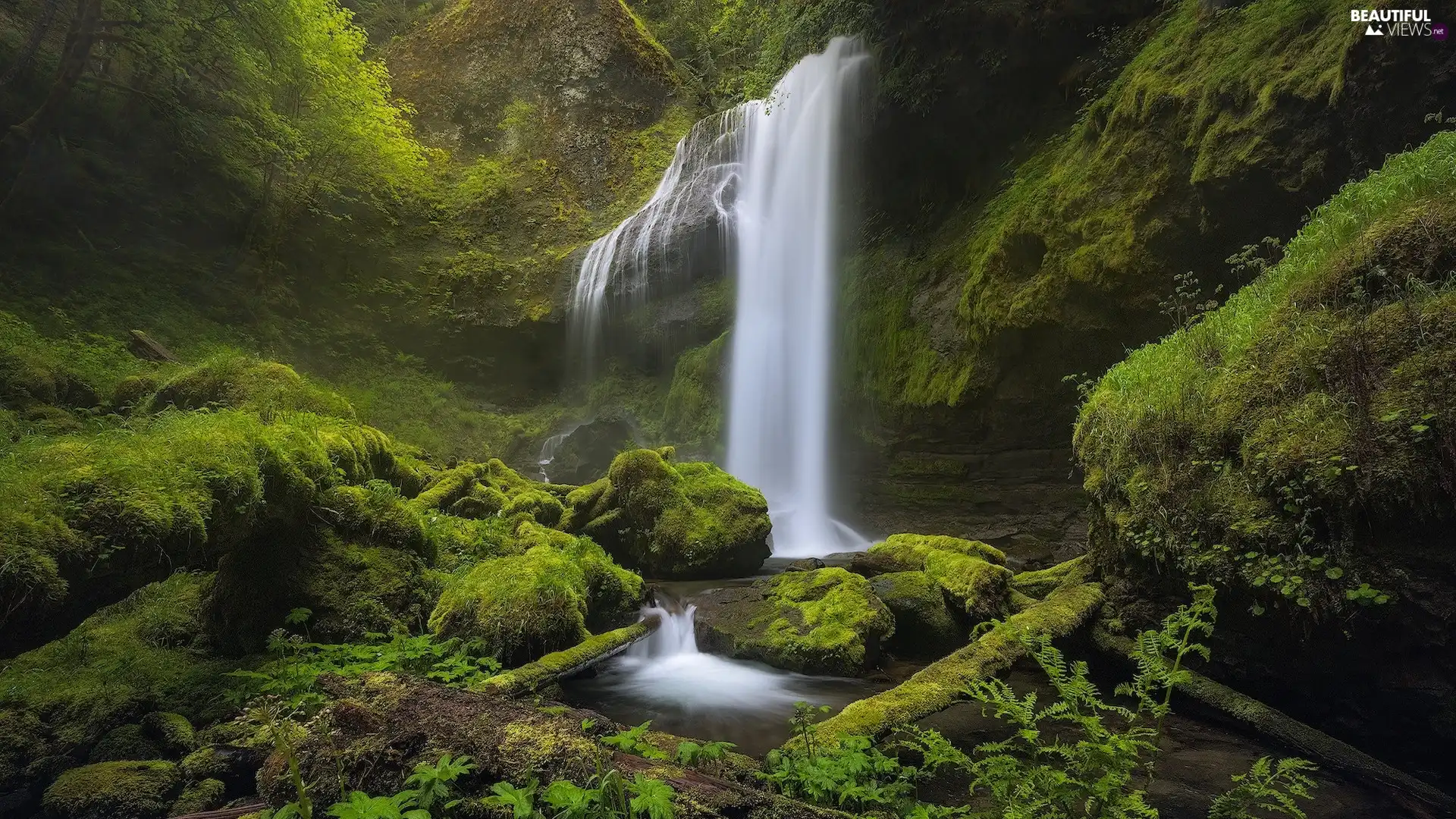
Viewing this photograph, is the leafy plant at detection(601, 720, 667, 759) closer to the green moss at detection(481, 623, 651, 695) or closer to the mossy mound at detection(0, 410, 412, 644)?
the green moss at detection(481, 623, 651, 695)

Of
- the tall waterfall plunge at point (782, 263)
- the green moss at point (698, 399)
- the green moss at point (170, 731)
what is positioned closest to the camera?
the green moss at point (170, 731)

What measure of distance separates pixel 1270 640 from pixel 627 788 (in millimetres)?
4139

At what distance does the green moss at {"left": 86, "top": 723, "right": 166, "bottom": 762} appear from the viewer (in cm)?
333

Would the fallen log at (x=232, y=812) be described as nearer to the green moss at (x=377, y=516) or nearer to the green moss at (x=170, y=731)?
the green moss at (x=170, y=731)

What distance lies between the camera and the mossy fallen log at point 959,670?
3.46 m

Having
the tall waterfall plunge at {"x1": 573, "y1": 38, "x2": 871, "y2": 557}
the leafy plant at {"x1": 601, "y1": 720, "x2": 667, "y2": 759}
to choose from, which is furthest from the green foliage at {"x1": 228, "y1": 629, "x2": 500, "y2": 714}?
the tall waterfall plunge at {"x1": 573, "y1": 38, "x2": 871, "y2": 557}

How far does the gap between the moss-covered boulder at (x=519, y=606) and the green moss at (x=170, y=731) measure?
1.56m

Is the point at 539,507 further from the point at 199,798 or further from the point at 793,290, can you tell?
the point at 793,290

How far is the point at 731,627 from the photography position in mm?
6297

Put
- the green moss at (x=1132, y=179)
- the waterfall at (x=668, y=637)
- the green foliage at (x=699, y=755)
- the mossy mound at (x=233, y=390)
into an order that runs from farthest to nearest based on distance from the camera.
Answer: the green moss at (x=1132, y=179)
the mossy mound at (x=233, y=390)
the waterfall at (x=668, y=637)
the green foliage at (x=699, y=755)

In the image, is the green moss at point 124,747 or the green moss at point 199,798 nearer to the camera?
the green moss at point 199,798

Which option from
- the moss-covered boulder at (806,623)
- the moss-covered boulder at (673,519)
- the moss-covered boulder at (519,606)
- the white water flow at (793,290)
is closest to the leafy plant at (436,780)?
A: the moss-covered boulder at (519,606)

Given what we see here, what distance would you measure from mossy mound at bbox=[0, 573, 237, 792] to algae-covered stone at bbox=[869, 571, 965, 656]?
520cm

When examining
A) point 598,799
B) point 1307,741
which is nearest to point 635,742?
point 598,799
